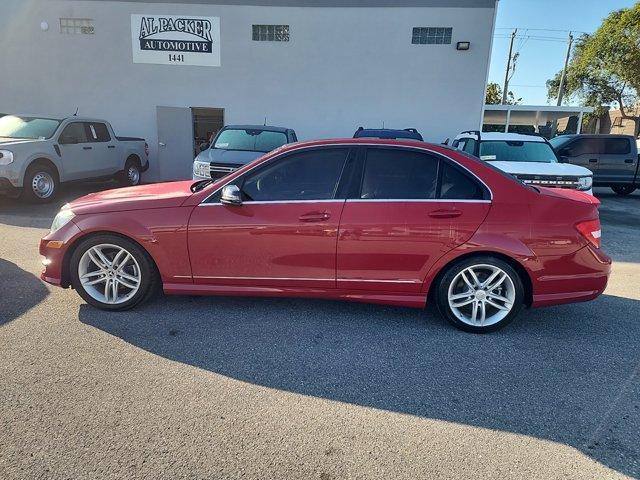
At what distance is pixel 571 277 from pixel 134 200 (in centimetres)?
389

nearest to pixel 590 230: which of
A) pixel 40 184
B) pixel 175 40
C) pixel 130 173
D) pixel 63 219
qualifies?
pixel 63 219

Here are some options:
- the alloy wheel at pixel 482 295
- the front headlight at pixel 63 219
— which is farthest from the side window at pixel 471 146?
the front headlight at pixel 63 219

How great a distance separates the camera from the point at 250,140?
883 cm

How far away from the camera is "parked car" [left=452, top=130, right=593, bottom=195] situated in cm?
741

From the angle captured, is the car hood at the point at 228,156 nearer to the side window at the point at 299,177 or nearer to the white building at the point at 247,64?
the side window at the point at 299,177

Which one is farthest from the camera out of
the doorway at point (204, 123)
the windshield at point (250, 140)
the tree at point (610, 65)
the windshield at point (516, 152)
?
the tree at point (610, 65)

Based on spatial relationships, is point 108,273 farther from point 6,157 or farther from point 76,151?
point 76,151

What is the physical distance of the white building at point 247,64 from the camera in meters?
12.6

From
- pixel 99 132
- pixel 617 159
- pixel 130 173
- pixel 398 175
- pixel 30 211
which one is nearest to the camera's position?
pixel 398 175

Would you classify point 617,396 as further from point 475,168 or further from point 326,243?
point 326,243

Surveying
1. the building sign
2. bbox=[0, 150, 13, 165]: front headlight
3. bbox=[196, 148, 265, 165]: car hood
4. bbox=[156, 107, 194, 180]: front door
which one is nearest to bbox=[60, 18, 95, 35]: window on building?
the building sign

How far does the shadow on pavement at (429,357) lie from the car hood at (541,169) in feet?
11.7

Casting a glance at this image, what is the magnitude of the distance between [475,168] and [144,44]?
41.1ft

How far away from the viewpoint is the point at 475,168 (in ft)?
12.2
